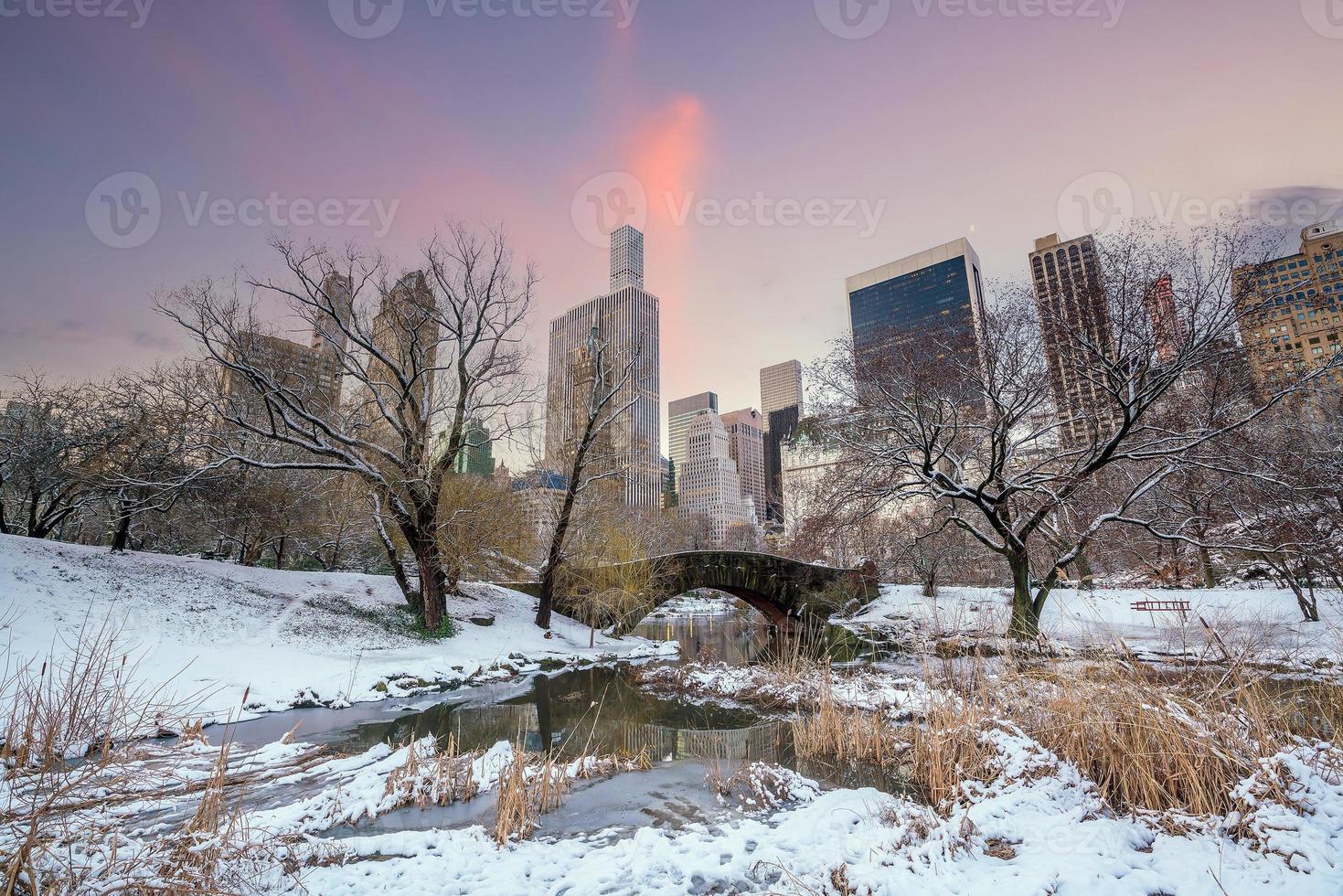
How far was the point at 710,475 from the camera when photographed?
143000mm

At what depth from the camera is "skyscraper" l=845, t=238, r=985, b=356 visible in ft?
50.6

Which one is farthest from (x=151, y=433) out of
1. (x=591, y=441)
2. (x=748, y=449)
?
(x=748, y=449)

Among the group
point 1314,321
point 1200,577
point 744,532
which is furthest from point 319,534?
point 744,532

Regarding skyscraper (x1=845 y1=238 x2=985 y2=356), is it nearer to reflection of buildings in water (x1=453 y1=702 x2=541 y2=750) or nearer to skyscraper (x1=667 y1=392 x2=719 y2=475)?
reflection of buildings in water (x1=453 y1=702 x2=541 y2=750)

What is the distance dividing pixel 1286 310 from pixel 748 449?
151 meters

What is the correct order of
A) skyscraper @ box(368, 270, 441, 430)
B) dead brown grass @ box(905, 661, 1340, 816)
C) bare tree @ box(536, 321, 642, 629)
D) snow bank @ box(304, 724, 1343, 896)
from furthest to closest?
bare tree @ box(536, 321, 642, 629), skyscraper @ box(368, 270, 441, 430), dead brown grass @ box(905, 661, 1340, 816), snow bank @ box(304, 724, 1343, 896)

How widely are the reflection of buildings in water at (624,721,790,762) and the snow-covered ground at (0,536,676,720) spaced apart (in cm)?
636

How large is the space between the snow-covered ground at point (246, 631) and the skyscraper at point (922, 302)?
1339 cm

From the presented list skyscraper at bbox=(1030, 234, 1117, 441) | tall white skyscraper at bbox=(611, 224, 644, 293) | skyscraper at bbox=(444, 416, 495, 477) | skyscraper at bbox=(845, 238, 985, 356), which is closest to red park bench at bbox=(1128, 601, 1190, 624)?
skyscraper at bbox=(1030, 234, 1117, 441)

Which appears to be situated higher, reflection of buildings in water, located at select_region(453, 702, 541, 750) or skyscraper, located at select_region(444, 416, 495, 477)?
skyscraper, located at select_region(444, 416, 495, 477)

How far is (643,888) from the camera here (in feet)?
13.1

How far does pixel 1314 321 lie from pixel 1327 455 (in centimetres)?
454

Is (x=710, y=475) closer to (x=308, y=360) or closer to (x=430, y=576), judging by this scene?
(x=430, y=576)

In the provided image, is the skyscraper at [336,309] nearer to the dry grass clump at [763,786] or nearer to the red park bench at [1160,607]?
the dry grass clump at [763,786]
